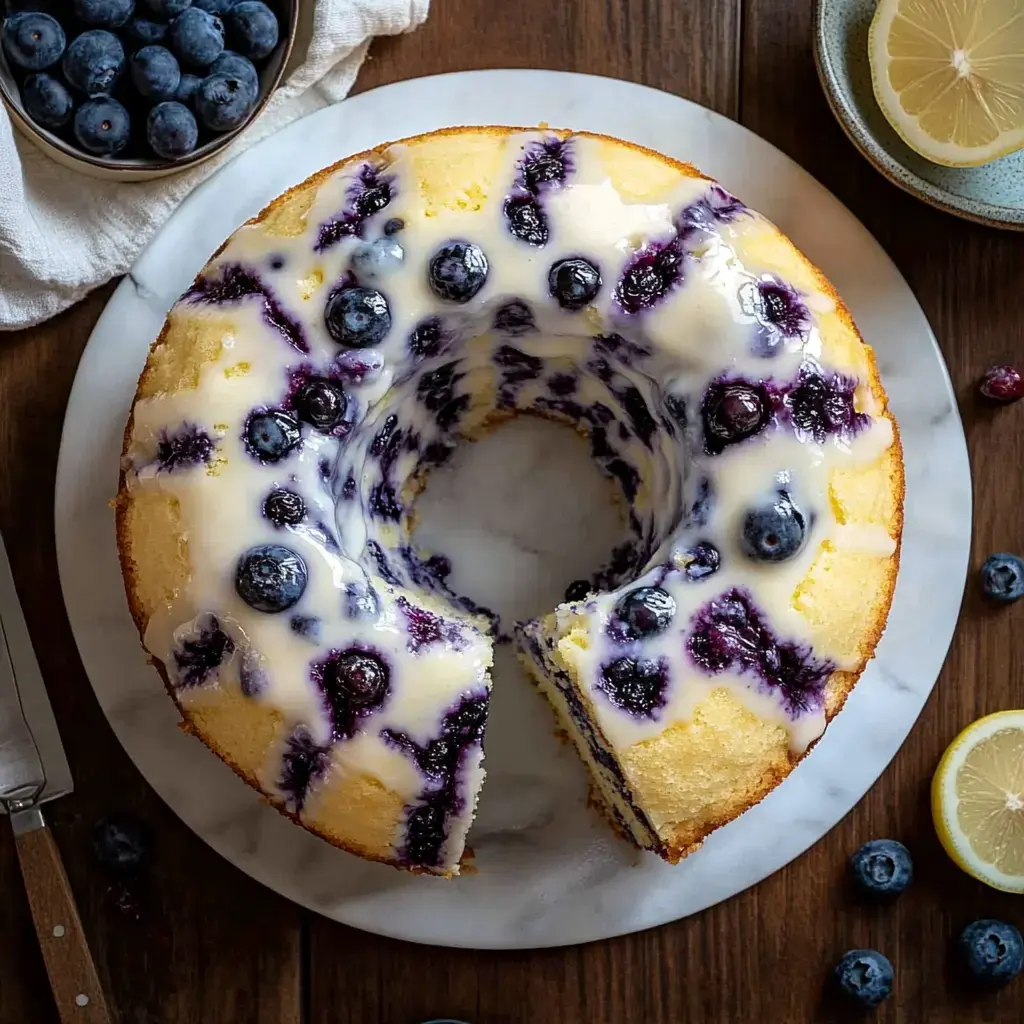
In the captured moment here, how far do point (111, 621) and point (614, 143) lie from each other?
1434mm

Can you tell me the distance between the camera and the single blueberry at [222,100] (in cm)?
232

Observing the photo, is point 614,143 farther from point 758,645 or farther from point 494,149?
point 758,645

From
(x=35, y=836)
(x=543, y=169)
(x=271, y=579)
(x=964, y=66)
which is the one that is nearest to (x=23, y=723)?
(x=35, y=836)

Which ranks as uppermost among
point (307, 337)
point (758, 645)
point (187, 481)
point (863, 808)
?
point (307, 337)

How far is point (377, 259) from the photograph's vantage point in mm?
2045

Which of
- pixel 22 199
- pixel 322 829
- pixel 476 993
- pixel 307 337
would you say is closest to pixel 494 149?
pixel 307 337

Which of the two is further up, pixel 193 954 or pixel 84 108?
pixel 84 108

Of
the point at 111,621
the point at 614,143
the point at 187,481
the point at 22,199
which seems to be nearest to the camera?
the point at 187,481

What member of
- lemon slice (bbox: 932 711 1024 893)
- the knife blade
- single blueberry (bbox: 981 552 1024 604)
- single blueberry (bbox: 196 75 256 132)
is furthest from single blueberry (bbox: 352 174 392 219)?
lemon slice (bbox: 932 711 1024 893)

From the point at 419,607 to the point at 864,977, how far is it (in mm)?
1278

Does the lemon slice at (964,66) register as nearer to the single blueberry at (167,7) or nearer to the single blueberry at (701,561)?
the single blueberry at (701,561)

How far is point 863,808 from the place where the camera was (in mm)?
2619

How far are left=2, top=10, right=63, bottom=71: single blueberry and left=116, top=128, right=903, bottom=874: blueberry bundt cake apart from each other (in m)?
0.58

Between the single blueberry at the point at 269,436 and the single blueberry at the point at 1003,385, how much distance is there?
151cm
